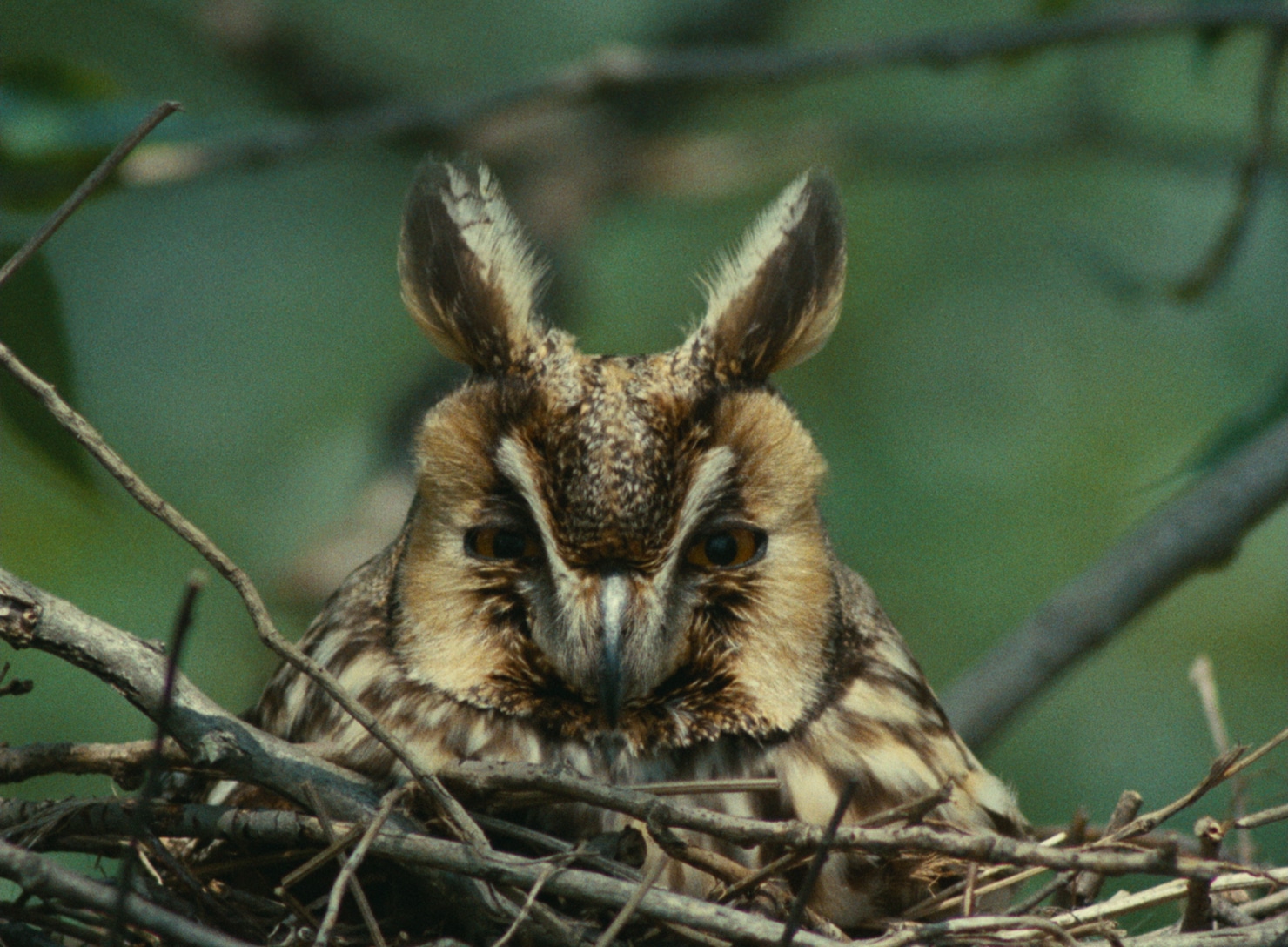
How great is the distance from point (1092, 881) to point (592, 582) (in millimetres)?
860

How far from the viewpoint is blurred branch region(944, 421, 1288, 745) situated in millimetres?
2678

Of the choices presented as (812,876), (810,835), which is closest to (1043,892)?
(810,835)

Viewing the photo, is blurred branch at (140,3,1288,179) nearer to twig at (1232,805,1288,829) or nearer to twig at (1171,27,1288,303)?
twig at (1171,27,1288,303)

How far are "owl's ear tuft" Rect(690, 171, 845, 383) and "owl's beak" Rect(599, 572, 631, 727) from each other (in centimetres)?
41

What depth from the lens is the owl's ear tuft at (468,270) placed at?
2236mm

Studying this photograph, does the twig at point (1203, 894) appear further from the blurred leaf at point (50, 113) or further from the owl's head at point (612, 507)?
the blurred leaf at point (50, 113)

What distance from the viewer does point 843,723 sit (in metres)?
2.24

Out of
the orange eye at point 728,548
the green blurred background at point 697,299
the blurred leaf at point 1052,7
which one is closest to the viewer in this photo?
the orange eye at point 728,548

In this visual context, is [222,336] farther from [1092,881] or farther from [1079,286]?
[1092,881]

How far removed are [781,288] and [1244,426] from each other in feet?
3.45

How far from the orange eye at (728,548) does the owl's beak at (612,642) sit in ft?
0.51

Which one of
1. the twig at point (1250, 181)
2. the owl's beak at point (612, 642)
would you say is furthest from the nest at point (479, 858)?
the twig at point (1250, 181)

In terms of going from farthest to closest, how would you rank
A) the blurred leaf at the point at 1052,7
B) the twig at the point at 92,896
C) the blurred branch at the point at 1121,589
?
the blurred leaf at the point at 1052,7
the blurred branch at the point at 1121,589
the twig at the point at 92,896

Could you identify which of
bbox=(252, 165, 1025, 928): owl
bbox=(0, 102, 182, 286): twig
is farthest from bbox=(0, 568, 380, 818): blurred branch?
bbox=(0, 102, 182, 286): twig
